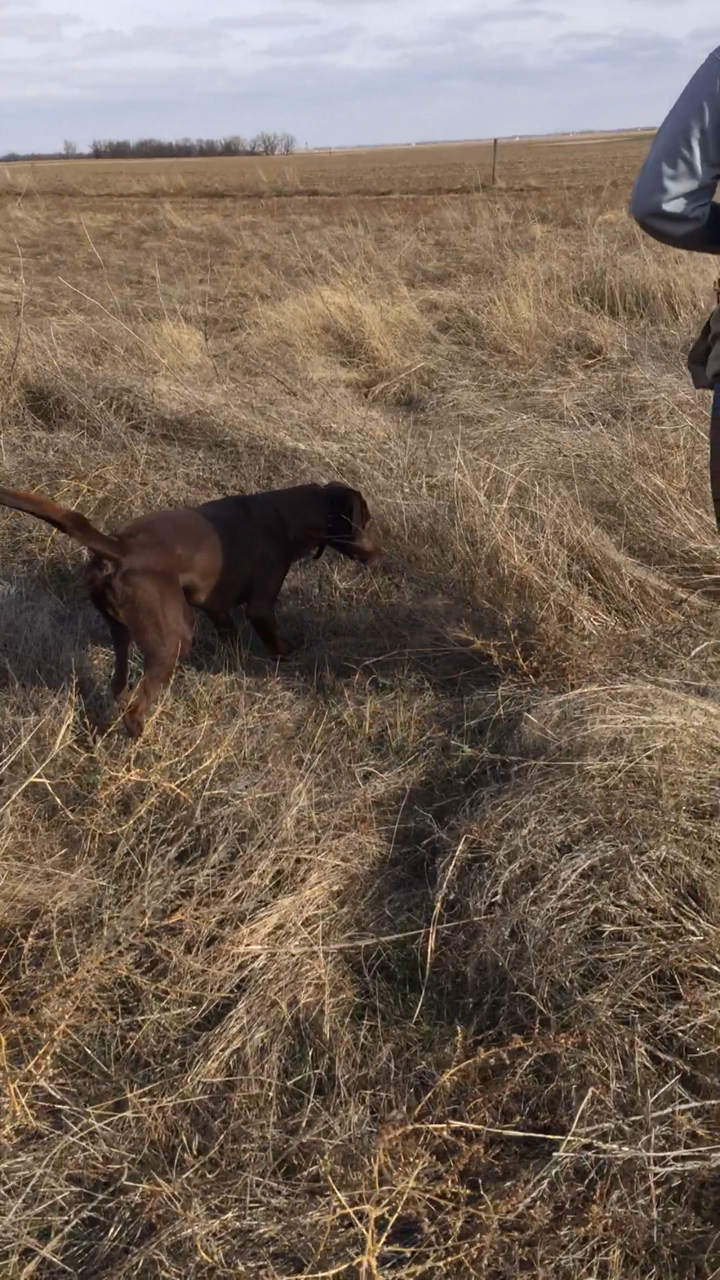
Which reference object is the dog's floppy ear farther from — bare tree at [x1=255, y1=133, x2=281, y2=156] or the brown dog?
bare tree at [x1=255, y1=133, x2=281, y2=156]

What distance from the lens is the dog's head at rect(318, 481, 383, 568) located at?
14.6 ft

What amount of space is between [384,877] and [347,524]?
5.81ft

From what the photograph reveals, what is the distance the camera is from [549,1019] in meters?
2.57

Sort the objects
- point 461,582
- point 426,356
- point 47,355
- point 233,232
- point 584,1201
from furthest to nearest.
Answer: point 233,232 < point 426,356 < point 47,355 < point 461,582 < point 584,1201

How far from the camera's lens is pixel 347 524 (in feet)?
14.7

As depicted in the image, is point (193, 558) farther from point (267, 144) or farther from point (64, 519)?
point (267, 144)

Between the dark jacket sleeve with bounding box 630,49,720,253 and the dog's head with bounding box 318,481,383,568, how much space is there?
80.7 inches

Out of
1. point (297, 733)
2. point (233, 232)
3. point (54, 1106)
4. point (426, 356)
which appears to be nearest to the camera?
point (54, 1106)

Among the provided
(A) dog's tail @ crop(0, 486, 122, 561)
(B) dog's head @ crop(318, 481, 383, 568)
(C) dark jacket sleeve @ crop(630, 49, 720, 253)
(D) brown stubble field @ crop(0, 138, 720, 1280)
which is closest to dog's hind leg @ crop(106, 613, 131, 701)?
(D) brown stubble field @ crop(0, 138, 720, 1280)

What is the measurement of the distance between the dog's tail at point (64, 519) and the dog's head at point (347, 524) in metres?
1.01

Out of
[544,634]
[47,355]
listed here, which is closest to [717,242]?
[544,634]

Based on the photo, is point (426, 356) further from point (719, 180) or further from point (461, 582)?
point (719, 180)

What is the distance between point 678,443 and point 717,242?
274 centimetres

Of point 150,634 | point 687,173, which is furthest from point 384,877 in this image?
point 687,173
